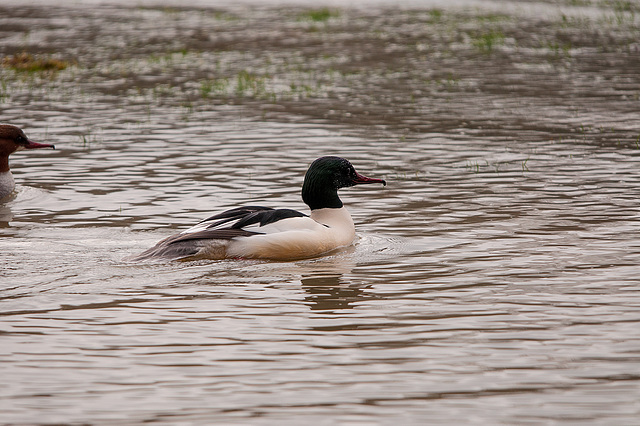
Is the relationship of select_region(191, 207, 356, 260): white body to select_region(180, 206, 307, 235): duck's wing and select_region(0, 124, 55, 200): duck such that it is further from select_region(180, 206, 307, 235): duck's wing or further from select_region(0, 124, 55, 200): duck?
select_region(0, 124, 55, 200): duck

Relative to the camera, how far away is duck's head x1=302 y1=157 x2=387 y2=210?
11008 mm

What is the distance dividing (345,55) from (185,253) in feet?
60.2

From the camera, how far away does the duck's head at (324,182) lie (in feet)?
36.1

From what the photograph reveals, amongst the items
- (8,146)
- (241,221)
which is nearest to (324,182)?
(241,221)

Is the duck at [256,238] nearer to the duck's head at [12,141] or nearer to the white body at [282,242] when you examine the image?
the white body at [282,242]

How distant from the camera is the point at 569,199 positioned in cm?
1256

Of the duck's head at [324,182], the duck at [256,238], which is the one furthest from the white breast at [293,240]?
the duck's head at [324,182]

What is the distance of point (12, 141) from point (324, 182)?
18.3 ft

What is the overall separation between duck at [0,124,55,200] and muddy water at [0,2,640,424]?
0.22 m

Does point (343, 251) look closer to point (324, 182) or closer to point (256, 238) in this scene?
point (324, 182)

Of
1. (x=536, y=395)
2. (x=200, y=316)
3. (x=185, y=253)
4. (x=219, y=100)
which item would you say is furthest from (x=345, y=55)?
(x=536, y=395)

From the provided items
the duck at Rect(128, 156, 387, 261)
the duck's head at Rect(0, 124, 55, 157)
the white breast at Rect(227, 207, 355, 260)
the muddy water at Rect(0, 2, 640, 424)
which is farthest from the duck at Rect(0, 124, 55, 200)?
the white breast at Rect(227, 207, 355, 260)

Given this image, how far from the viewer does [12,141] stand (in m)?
14.4

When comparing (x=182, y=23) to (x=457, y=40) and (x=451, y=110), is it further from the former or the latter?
(x=451, y=110)
